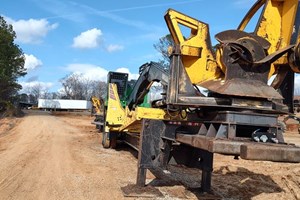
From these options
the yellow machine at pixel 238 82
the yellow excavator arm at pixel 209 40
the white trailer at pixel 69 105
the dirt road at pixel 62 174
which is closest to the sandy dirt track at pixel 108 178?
the dirt road at pixel 62 174

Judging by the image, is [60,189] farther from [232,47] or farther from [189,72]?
[232,47]

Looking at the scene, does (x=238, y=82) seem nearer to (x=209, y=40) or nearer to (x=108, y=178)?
(x=209, y=40)

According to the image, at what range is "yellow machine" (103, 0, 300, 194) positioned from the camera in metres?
4.65

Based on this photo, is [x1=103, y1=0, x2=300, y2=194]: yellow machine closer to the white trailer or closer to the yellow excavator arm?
the yellow excavator arm

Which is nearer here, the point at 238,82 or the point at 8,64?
the point at 238,82

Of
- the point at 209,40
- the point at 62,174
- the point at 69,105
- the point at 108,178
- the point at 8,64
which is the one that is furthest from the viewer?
the point at 69,105

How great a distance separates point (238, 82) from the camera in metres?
4.96

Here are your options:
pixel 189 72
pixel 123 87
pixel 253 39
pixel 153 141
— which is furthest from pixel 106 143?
pixel 253 39

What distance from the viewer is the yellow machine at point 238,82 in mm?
4648

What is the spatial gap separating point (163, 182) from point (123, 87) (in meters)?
6.43

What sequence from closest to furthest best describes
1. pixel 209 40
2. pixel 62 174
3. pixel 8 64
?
1. pixel 209 40
2. pixel 62 174
3. pixel 8 64

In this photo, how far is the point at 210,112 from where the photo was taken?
539 centimetres

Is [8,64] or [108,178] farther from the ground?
[8,64]

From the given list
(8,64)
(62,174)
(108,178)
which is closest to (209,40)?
(108,178)
